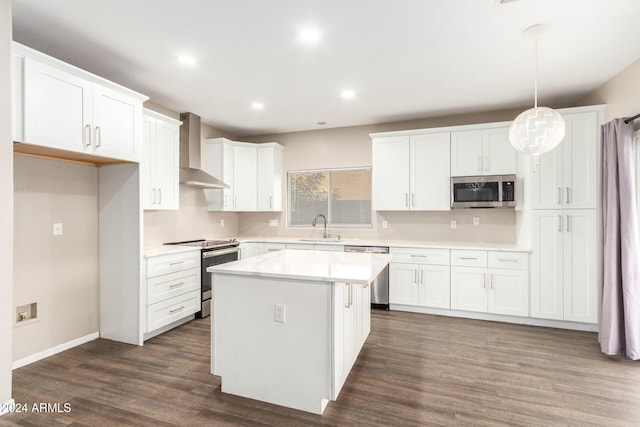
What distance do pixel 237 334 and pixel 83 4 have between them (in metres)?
2.43

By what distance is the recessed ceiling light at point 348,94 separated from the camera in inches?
147

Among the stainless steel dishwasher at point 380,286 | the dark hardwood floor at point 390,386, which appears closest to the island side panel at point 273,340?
the dark hardwood floor at point 390,386

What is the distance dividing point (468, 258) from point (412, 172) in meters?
1.34

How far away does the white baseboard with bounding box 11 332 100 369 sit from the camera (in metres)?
2.75

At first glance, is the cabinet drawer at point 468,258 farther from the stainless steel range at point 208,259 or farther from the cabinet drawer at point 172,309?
the cabinet drawer at point 172,309

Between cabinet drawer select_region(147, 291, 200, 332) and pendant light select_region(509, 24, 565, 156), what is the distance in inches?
144

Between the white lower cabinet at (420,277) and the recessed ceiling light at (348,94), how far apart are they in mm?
2009

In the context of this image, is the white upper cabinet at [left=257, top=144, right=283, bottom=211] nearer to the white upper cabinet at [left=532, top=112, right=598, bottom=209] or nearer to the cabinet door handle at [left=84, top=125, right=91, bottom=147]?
the cabinet door handle at [left=84, top=125, right=91, bottom=147]

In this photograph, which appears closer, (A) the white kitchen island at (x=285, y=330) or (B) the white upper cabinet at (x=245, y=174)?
(A) the white kitchen island at (x=285, y=330)

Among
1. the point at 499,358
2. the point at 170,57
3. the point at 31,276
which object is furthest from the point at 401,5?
the point at 31,276

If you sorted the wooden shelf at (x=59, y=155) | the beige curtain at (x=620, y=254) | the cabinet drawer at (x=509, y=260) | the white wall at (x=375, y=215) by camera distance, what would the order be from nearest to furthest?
the wooden shelf at (x=59, y=155) → the beige curtain at (x=620, y=254) → the cabinet drawer at (x=509, y=260) → the white wall at (x=375, y=215)

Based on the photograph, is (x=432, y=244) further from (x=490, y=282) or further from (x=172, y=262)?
(x=172, y=262)

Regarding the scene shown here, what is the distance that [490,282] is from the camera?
3.96 m

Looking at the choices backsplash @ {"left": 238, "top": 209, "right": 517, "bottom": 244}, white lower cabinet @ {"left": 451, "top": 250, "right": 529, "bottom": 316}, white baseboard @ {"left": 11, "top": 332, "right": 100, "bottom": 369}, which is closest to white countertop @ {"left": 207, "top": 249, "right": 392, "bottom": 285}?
white lower cabinet @ {"left": 451, "top": 250, "right": 529, "bottom": 316}
